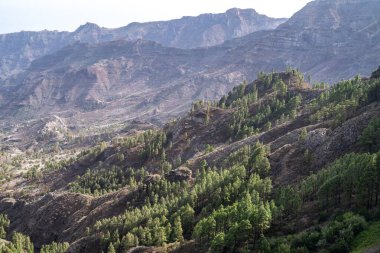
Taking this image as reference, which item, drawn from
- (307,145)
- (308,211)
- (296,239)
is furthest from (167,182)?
(296,239)

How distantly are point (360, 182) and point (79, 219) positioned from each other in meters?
142

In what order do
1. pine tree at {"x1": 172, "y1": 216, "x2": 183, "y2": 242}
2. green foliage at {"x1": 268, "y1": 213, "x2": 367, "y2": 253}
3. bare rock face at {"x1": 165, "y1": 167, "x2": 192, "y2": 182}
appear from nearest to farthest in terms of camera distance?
green foliage at {"x1": 268, "y1": 213, "x2": 367, "y2": 253} < pine tree at {"x1": 172, "y1": 216, "x2": 183, "y2": 242} < bare rock face at {"x1": 165, "y1": 167, "x2": 192, "y2": 182}

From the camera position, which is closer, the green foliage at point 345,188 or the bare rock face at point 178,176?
the green foliage at point 345,188

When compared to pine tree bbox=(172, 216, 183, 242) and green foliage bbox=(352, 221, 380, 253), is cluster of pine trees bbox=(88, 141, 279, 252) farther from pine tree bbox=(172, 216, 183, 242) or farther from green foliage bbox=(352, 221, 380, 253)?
green foliage bbox=(352, 221, 380, 253)

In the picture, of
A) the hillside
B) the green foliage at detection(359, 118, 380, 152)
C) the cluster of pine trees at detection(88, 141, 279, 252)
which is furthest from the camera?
the green foliage at detection(359, 118, 380, 152)

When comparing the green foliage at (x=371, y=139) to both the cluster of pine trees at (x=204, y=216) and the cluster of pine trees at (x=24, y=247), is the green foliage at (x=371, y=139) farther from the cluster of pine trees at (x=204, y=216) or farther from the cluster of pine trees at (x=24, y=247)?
the cluster of pine trees at (x=24, y=247)

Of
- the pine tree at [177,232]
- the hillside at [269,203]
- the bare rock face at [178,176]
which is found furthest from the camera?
the bare rock face at [178,176]

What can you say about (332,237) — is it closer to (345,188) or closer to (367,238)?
(367,238)

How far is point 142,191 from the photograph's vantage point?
192875 mm

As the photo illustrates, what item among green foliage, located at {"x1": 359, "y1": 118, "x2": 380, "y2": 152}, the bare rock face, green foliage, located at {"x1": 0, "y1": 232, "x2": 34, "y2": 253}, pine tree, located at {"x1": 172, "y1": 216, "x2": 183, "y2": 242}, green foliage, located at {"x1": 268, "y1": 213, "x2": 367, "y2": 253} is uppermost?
green foliage, located at {"x1": 359, "y1": 118, "x2": 380, "y2": 152}

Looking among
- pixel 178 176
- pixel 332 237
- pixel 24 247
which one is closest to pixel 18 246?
pixel 24 247

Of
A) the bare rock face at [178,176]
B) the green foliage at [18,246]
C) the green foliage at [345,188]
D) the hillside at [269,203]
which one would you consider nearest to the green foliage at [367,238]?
the hillside at [269,203]

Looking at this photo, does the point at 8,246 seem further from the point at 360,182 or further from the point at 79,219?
the point at 360,182

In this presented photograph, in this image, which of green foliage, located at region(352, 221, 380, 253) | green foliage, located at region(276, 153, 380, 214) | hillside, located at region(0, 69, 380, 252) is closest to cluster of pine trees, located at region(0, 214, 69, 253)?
hillside, located at region(0, 69, 380, 252)
